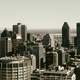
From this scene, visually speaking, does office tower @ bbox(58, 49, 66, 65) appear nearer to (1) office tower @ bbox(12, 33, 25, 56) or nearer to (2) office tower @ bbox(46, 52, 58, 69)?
(2) office tower @ bbox(46, 52, 58, 69)

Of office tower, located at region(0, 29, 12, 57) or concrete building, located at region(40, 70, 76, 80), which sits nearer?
concrete building, located at region(40, 70, 76, 80)

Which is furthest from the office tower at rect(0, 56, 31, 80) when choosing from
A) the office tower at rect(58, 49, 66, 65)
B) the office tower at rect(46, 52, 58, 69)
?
the office tower at rect(58, 49, 66, 65)

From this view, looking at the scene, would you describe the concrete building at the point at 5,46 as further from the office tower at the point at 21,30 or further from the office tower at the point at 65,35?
the office tower at the point at 65,35

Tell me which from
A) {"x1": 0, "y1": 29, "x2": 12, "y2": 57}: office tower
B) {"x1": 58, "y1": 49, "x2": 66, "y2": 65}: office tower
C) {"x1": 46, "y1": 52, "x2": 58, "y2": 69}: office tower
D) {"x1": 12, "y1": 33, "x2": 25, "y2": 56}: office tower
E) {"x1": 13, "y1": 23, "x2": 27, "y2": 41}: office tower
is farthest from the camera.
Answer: {"x1": 13, "y1": 23, "x2": 27, "y2": 41}: office tower

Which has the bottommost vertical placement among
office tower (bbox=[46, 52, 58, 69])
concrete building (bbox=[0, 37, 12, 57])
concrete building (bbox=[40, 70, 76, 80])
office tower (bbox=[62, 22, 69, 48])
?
concrete building (bbox=[40, 70, 76, 80])

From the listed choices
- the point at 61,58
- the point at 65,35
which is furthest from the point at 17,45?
the point at 65,35

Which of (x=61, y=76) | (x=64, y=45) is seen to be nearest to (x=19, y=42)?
(x=64, y=45)

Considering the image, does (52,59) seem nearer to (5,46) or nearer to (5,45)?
(5,46)

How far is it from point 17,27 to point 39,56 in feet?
97.5

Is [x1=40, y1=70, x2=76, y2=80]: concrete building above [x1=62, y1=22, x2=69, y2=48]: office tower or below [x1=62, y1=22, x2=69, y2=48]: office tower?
below

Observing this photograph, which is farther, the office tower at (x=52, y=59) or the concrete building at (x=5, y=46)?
the concrete building at (x=5, y=46)

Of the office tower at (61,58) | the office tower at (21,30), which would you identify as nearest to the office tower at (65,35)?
the office tower at (21,30)

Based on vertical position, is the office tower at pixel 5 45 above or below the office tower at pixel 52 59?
above

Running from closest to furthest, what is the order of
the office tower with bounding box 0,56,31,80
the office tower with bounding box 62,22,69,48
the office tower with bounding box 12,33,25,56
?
the office tower with bounding box 0,56,31,80 < the office tower with bounding box 12,33,25,56 < the office tower with bounding box 62,22,69,48
